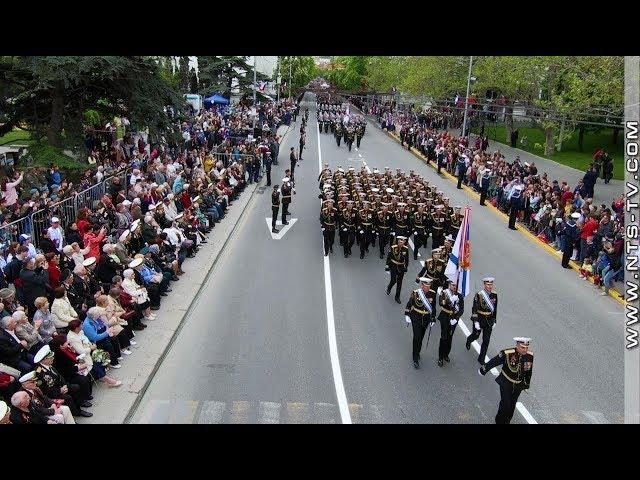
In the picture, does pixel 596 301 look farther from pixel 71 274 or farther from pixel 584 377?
pixel 71 274

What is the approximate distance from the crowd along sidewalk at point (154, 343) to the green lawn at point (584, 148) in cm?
2160

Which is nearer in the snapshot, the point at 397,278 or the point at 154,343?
the point at 154,343

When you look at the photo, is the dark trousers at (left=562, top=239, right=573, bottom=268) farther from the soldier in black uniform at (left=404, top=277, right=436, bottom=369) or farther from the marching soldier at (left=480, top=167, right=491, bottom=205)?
the marching soldier at (left=480, top=167, right=491, bottom=205)

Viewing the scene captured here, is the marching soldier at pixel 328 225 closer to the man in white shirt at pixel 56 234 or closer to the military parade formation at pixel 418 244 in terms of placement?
the military parade formation at pixel 418 244

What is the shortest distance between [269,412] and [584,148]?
1404 inches

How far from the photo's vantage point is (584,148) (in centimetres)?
3931

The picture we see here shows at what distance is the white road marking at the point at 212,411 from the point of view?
859 cm

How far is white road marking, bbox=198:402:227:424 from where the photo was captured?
8586 mm

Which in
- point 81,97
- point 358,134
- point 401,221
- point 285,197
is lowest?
point 401,221

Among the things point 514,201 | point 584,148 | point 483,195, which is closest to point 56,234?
point 514,201

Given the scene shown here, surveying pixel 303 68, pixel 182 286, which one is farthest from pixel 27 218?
pixel 303 68

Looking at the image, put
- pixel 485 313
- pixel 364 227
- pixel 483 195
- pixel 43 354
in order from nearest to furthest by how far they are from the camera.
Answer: pixel 43 354, pixel 485 313, pixel 364 227, pixel 483 195

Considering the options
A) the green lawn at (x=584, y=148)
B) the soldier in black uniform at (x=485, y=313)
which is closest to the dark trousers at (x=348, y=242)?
the soldier in black uniform at (x=485, y=313)

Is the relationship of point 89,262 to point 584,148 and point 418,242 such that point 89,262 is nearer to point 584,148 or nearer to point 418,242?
point 418,242
